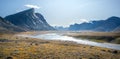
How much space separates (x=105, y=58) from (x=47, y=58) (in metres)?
18.5

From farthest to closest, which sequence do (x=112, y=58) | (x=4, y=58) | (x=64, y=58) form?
1. (x=112, y=58)
2. (x=64, y=58)
3. (x=4, y=58)

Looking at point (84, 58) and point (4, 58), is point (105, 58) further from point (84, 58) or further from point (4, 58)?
point (4, 58)

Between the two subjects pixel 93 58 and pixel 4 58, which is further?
pixel 93 58

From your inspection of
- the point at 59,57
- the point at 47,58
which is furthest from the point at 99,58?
the point at 47,58

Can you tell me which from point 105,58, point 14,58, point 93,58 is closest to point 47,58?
point 14,58

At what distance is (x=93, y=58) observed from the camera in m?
48.1

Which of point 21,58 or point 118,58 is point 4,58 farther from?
point 118,58

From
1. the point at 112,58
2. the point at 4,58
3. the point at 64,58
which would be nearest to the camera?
the point at 4,58

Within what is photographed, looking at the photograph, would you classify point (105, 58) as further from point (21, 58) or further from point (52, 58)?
point (21, 58)

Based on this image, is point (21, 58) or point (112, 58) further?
point (112, 58)

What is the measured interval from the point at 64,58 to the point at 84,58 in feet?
20.8

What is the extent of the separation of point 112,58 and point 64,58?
15.9 m

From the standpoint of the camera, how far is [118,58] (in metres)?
50.1

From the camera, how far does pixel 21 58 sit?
4441 centimetres
